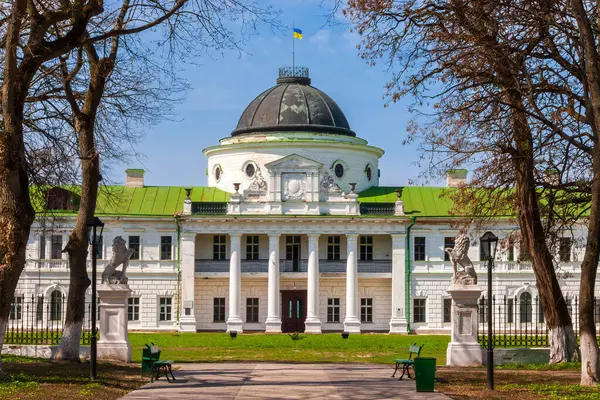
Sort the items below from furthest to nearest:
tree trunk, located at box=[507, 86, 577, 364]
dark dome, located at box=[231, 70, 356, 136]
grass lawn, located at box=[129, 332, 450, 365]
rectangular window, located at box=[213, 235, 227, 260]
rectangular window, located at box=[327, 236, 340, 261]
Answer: dark dome, located at box=[231, 70, 356, 136], rectangular window, located at box=[327, 236, 340, 261], rectangular window, located at box=[213, 235, 227, 260], grass lawn, located at box=[129, 332, 450, 365], tree trunk, located at box=[507, 86, 577, 364]

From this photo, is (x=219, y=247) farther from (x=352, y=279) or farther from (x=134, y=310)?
(x=352, y=279)

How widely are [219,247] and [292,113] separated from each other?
836 centimetres

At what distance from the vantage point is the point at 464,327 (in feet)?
83.5

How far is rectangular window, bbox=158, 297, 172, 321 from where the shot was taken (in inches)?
2186

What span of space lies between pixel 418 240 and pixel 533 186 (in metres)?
30.5

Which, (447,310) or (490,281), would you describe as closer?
(490,281)

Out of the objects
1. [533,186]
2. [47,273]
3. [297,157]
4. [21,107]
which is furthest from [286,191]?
[21,107]

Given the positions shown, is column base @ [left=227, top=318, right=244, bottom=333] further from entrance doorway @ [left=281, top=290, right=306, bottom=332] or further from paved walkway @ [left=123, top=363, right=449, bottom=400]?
paved walkway @ [left=123, top=363, right=449, bottom=400]

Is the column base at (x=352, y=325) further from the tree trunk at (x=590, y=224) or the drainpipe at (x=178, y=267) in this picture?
the tree trunk at (x=590, y=224)

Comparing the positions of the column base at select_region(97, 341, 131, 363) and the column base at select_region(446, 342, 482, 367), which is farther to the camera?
the column base at select_region(97, 341, 131, 363)

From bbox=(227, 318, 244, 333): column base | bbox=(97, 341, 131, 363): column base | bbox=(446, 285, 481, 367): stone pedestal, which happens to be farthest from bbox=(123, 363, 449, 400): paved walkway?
bbox=(227, 318, 244, 333): column base

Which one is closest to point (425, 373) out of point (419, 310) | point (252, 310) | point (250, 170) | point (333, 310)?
point (419, 310)

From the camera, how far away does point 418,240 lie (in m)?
56.1

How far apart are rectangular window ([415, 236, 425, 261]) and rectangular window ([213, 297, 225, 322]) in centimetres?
1066
